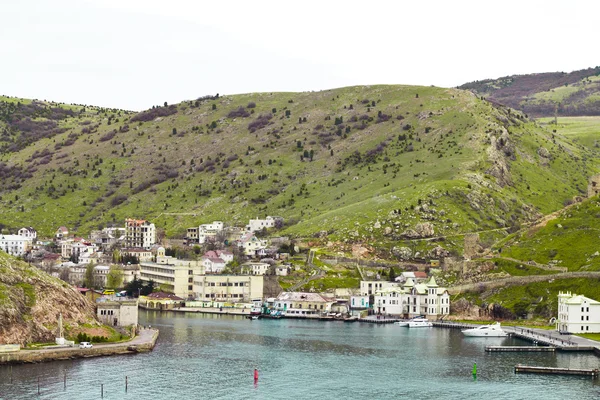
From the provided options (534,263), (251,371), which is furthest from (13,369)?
(534,263)

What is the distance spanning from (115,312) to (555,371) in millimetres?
67643

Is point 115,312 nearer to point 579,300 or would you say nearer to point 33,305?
point 33,305

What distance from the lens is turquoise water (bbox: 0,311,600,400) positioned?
115m

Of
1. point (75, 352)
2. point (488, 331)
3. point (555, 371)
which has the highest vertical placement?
point (488, 331)

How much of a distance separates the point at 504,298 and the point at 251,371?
2881 inches

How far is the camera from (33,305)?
141 metres

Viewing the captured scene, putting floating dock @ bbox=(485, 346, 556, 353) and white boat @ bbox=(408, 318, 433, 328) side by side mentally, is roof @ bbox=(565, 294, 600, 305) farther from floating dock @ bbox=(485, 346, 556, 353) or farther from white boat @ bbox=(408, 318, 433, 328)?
white boat @ bbox=(408, 318, 433, 328)

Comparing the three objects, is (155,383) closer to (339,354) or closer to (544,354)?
(339,354)

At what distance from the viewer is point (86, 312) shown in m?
152

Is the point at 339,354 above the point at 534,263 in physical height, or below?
below

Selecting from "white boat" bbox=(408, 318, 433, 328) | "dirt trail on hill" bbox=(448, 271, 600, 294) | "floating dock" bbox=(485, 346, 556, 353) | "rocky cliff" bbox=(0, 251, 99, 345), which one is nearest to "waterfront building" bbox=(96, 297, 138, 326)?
"rocky cliff" bbox=(0, 251, 99, 345)

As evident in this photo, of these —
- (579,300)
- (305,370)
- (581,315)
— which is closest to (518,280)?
(581,315)

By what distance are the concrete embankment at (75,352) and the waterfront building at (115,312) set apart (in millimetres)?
11966

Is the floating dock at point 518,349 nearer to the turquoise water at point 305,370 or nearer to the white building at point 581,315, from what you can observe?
the turquoise water at point 305,370
